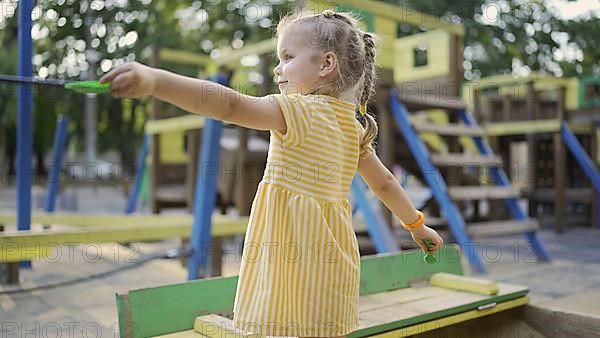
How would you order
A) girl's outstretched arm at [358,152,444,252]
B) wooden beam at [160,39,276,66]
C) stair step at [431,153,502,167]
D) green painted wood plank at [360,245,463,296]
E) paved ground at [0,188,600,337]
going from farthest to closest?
wooden beam at [160,39,276,66] → stair step at [431,153,502,167] → paved ground at [0,188,600,337] → green painted wood plank at [360,245,463,296] → girl's outstretched arm at [358,152,444,252]

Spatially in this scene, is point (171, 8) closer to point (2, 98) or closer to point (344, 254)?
point (2, 98)

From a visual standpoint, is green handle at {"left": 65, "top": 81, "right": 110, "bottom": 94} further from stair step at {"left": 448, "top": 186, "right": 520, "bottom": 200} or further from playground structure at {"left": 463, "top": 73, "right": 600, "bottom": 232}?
playground structure at {"left": 463, "top": 73, "right": 600, "bottom": 232}

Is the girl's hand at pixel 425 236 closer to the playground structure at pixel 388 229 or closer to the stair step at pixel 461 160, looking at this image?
the playground structure at pixel 388 229

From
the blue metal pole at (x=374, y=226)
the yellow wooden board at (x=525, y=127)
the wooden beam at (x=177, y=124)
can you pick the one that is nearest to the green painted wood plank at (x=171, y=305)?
the blue metal pole at (x=374, y=226)

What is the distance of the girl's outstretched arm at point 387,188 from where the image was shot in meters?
1.55

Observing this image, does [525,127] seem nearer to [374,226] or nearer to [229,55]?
[229,55]

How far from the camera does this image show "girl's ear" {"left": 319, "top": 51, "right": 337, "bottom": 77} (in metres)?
1.30

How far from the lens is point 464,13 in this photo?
41.2 feet

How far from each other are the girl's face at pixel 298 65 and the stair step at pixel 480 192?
319cm

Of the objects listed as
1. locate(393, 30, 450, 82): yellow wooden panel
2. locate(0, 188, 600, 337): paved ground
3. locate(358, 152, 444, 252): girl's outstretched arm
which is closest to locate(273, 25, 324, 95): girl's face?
locate(358, 152, 444, 252): girl's outstretched arm

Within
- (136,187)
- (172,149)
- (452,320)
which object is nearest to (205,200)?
(452,320)

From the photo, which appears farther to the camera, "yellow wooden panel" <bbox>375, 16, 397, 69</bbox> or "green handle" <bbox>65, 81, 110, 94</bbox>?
"yellow wooden panel" <bbox>375, 16, 397, 69</bbox>

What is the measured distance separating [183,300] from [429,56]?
4.70 metres

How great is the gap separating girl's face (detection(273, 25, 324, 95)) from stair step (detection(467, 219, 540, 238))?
320 cm
